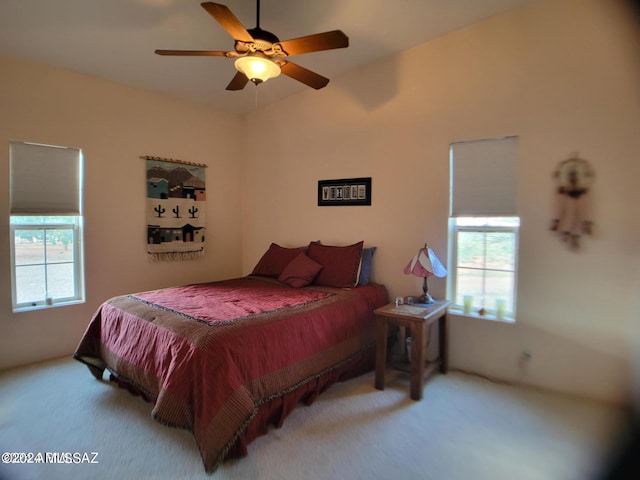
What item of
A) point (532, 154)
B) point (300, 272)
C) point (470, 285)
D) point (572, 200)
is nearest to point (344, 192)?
point (300, 272)

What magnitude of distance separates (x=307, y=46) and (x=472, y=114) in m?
1.51

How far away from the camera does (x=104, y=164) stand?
343 cm

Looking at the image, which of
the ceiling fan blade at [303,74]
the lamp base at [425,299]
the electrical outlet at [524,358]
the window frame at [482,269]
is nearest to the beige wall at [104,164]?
the ceiling fan blade at [303,74]

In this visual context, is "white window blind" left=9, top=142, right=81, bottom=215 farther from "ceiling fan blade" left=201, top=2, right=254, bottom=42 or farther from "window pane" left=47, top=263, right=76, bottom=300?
"ceiling fan blade" left=201, top=2, right=254, bottom=42

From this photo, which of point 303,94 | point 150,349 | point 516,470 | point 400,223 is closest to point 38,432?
point 150,349

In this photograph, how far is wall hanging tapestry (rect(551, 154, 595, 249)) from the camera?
7.59 ft

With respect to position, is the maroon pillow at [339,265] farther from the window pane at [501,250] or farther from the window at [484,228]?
the window pane at [501,250]

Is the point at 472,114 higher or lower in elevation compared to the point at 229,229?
higher

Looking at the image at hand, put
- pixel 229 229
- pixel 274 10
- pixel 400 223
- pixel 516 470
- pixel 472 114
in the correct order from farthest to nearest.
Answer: pixel 229 229
pixel 400 223
pixel 472 114
pixel 274 10
pixel 516 470

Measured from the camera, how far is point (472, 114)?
8.91ft

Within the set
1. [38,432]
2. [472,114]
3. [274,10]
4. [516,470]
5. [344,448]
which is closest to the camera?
[516,470]

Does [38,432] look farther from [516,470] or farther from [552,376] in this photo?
[552,376]

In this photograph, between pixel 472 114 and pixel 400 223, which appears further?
pixel 400 223

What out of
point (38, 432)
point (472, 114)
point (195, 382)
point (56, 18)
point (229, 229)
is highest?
point (56, 18)
